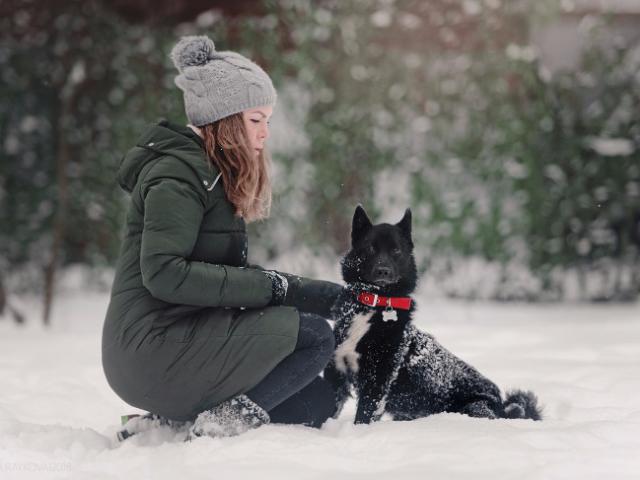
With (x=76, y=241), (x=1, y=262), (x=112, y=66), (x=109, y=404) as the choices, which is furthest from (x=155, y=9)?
(x=109, y=404)

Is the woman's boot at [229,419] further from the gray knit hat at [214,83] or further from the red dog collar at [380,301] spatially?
the gray knit hat at [214,83]

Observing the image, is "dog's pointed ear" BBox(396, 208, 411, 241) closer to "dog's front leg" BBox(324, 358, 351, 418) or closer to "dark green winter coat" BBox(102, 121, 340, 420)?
"dog's front leg" BBox(324, 358, 351, 418)

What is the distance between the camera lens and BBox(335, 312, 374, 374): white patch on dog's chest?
291 centimetres

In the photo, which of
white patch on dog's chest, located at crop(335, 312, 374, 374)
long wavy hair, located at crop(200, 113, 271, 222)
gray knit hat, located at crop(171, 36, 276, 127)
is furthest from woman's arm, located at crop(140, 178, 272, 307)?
white patch on dog's chest, located at crop(335, 312, 374, 374)

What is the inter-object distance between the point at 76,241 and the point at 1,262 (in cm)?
61

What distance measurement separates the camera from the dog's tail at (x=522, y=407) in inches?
112

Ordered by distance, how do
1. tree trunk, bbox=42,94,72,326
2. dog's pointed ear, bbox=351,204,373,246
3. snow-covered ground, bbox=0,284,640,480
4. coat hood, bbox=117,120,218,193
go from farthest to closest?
tree trunk, bbox=42,94,72,326 → dog's pointed ear, bbox=351,204,373,246 → coat hood, bbox=117,120,218,193 → snow-covered ground, bbox=0,284,640,480

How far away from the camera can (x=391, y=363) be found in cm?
288

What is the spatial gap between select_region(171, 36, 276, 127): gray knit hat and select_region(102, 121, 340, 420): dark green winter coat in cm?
11

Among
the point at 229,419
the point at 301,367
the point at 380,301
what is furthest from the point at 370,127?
the point at 229,419

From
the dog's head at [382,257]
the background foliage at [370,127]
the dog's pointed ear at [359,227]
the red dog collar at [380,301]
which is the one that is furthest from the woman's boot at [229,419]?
the background foliage at [370,127]

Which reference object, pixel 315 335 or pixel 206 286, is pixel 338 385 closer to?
pixel 315 335

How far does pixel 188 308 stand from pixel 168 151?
1.88 feet

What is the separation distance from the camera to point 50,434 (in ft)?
9.01
